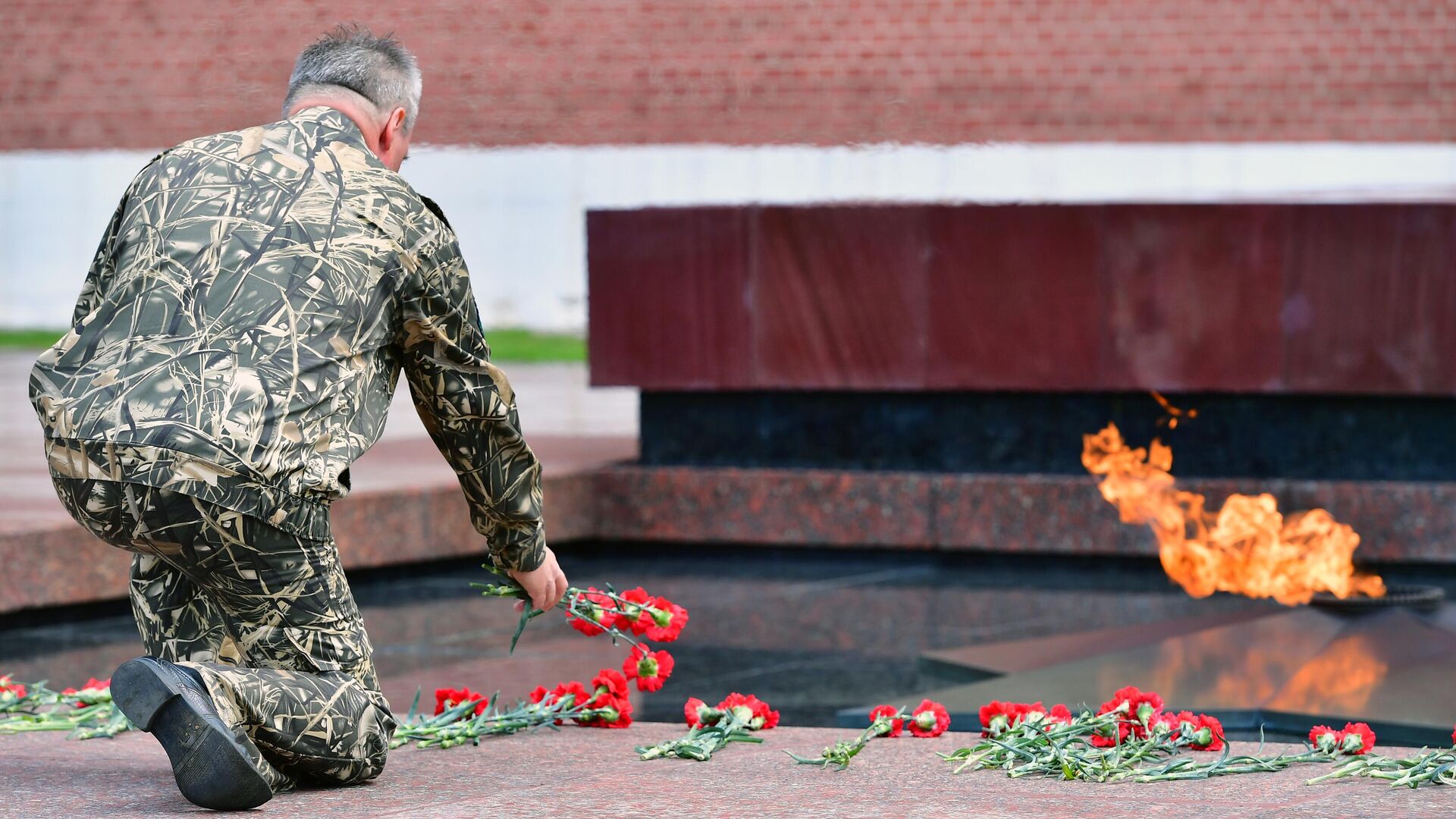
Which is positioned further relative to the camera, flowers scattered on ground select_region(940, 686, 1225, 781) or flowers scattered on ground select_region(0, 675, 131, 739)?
flowers scattered on ground select_region(0, 675, 131, 739)

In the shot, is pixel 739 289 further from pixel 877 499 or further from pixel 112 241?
pixel 112 241

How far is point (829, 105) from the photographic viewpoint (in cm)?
1407

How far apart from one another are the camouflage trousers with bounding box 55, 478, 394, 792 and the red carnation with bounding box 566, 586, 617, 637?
0.47 metres

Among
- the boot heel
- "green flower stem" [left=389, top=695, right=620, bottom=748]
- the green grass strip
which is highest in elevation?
the boot heel

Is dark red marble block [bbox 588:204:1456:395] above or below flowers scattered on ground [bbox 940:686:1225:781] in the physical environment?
above

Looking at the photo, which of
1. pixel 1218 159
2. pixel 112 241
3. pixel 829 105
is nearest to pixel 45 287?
pixel 829 105

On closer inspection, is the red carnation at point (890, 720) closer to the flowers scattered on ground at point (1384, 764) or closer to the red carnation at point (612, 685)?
the red carnation at point (612, 685)

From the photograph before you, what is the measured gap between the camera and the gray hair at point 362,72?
2.87 metres

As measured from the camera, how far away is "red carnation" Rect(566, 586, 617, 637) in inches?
129

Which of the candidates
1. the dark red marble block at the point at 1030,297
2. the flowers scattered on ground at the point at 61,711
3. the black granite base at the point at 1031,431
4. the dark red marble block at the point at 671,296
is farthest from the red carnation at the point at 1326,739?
the dark red marble block at the point at 671,296

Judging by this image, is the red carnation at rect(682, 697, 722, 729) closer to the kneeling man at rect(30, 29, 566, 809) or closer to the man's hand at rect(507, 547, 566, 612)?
the man's hand at rect(507, 547, 566, 612)

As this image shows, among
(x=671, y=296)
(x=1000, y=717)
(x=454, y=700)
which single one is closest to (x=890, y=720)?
(x=1000, y=717)

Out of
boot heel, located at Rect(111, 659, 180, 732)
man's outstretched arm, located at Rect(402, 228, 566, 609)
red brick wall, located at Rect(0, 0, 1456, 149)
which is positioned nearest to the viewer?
boot heel, located at Rect(111, 659, 180, 732)

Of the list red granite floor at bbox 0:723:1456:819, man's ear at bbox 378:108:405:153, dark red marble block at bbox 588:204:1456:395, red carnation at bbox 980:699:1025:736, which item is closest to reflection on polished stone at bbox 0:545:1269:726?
dark red marble block at bbox 588:204:1456:395
